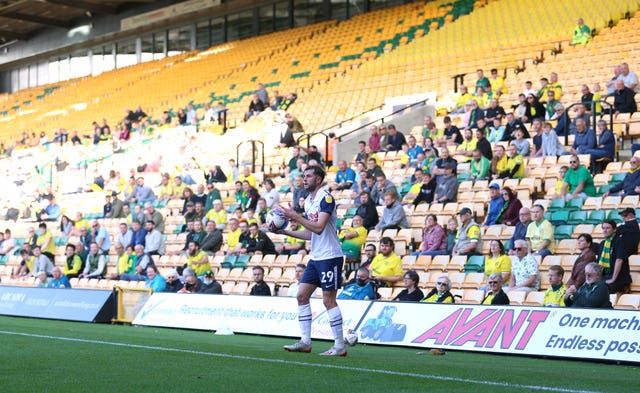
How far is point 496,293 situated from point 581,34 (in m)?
13.1

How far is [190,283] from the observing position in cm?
1583

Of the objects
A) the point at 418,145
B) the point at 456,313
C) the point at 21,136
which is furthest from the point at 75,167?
the point at 456,313

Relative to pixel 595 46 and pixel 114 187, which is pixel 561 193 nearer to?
pixel 595 46

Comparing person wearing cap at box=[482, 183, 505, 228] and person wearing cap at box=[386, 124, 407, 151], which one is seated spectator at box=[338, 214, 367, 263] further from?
person wearing cap at box=[386, 124, 407, 151]

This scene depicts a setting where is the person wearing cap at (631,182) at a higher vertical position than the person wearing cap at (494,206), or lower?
higher

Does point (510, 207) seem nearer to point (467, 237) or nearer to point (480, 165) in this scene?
point (467, 237)

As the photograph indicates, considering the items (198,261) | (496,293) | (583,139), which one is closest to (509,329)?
(496,293)

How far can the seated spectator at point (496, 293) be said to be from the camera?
11648 millimetres

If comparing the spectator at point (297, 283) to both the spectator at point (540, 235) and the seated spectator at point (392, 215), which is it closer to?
the seated spectator at point (392, 215)

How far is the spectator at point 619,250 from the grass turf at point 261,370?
2343 mm

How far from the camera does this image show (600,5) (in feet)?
83.1

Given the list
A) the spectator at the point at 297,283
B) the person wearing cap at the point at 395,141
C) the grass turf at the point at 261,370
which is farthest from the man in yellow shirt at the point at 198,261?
the grass turf at the point at 261,370

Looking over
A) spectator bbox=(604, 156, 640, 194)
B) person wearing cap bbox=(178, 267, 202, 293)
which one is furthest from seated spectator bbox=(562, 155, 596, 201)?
person wearing cap bbox=(178, 267, 202, 293)

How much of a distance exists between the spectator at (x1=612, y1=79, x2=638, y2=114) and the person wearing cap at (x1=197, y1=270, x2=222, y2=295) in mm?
7586
